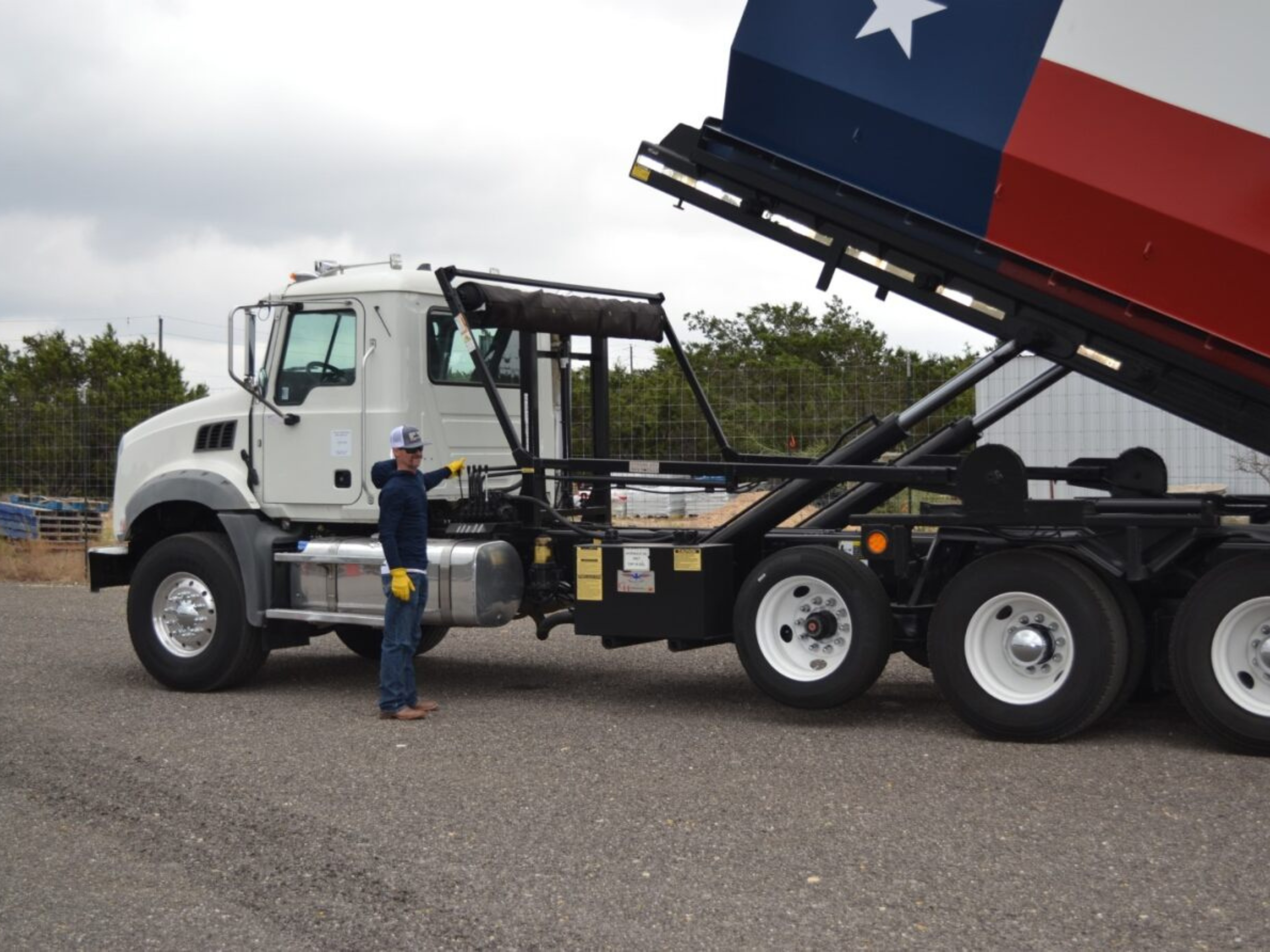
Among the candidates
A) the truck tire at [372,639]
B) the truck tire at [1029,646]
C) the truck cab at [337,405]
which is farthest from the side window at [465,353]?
the truck tire at [1029,646]

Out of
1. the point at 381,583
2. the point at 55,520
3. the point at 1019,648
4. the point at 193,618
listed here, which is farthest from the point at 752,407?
the point at 55,520

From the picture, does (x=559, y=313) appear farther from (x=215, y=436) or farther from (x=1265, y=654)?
(x=1265, y=654)

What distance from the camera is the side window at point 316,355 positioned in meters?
10.3

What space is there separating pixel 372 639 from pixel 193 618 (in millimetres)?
1732

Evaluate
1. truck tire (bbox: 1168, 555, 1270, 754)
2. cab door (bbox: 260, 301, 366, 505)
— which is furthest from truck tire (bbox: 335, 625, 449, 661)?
truck tire (bbox: 1168, 555, 1270, 754)

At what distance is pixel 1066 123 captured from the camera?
747 cm

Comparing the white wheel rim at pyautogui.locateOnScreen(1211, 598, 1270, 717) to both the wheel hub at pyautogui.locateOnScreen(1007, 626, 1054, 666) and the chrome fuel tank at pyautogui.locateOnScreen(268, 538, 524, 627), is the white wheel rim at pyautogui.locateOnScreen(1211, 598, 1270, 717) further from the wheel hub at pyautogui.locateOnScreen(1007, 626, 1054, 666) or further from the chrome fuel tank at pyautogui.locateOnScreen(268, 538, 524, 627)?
the chrome fuel tank at pyautogui.locateOnScreen(268, 538, 524, 627)

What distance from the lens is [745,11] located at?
26.3ft

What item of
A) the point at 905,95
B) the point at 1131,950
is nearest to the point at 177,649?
the point at 905,95

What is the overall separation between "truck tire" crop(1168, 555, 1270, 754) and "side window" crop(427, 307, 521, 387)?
4734mm

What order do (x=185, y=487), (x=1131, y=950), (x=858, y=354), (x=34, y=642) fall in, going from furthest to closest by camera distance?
(x=858, y=354) < (x=34, y=642) < (x=185, y=487) < (x=1131, y=950)

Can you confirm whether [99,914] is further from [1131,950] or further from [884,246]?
[884,246]

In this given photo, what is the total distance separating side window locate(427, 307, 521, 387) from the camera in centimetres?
1032

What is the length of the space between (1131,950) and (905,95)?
4.59 m
